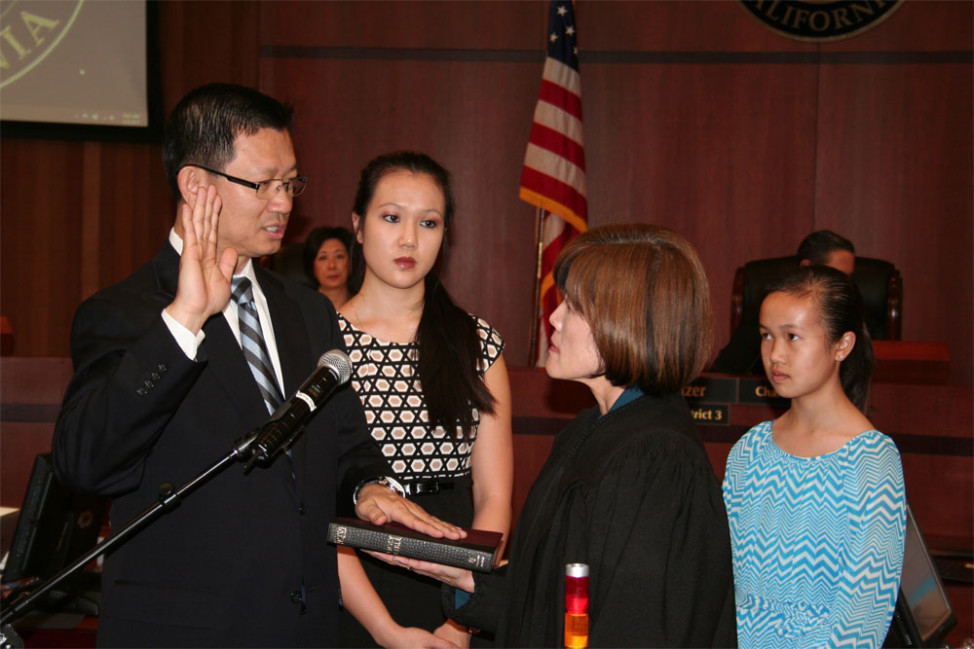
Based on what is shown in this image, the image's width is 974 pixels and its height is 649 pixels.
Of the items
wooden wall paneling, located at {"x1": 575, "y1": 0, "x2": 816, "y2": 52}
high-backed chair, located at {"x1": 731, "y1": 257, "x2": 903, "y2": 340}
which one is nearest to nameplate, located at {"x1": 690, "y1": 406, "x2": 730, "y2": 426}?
high-backed chair, located at {"x1": 731, "y1": 257, "x2": 903, "y2": 340}

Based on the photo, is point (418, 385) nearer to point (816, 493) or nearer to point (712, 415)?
point (816, 493)

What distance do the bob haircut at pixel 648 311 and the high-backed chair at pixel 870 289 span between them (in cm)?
378

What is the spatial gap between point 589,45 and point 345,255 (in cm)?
275

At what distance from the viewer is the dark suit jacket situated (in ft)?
4.93

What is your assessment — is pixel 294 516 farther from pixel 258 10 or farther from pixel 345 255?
pixel 258 10

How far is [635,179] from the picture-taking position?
670 centimetres

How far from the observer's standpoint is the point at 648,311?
1559mm

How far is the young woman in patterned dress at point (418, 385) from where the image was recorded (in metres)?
2.18

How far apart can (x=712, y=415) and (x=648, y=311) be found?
262cm

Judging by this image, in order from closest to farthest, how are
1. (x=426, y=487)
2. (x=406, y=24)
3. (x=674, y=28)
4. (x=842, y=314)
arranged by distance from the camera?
(x=426, y=487) < (x=842, y=314) < (x=674, y=28) < (x=406, y=24)

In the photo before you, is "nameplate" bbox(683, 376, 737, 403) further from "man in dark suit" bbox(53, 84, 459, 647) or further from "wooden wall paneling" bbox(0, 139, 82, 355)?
"wooden wall paneling" bbox(0, 139, 82, 355)

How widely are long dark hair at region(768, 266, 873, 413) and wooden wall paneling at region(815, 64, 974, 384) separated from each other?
4.40 metres

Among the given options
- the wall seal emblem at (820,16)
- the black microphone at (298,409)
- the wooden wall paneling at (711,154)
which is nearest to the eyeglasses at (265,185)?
the black microphone at (298,409)

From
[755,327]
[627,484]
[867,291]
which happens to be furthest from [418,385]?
[867,291]
